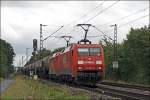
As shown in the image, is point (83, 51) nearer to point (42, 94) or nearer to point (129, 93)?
point (129, 93)

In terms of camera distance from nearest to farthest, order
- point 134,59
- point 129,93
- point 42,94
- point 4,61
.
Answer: point 42,94
point 129,93
point 134,59
point 4,61

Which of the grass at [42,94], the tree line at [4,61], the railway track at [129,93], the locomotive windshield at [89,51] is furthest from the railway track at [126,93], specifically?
the tree line at [4,61]

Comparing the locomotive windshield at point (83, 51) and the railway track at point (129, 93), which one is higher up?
the locomotive windshield at point (83, 51)

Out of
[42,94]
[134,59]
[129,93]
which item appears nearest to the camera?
[42,94]

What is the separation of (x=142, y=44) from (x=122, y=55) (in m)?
5.04

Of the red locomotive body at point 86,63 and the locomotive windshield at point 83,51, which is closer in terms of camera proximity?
the red locomotive body at point 86,63

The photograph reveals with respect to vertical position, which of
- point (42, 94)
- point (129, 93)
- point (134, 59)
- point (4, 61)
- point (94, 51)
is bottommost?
point (129, 93)

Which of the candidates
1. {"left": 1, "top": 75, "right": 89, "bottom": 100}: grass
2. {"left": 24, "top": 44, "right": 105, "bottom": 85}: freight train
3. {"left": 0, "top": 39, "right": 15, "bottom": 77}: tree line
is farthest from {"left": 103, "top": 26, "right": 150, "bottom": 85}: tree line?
{"left": 1, "top": 75, "right": 89, "bottom": 100}: grass

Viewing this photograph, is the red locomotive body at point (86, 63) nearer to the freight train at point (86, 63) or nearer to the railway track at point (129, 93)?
the freight train at point (86, 63)

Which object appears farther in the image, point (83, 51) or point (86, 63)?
point (83, 51)

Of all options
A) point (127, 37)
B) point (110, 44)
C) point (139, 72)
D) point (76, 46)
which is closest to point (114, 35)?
point (127, 37)

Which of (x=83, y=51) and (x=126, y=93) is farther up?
(x=83, y=51)

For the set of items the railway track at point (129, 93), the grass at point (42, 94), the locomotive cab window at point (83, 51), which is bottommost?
the railway track at point (129, 93)

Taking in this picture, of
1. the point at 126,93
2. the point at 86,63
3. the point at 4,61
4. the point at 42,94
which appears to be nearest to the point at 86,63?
the point at 86,63
